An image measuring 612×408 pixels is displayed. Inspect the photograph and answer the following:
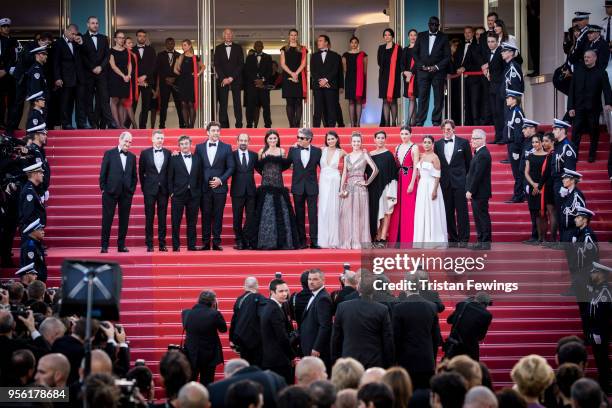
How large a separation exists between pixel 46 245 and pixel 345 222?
4.69m

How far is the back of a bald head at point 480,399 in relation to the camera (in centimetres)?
788

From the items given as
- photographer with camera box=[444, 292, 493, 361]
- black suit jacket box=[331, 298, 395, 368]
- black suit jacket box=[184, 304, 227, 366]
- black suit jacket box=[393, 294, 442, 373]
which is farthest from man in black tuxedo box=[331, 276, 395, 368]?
black suit jacket box=[184, 304, 227, 366]

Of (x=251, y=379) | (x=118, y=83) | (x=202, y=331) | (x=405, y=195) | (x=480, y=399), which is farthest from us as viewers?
(x=118, y=83)

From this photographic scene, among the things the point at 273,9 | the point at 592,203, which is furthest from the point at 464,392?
the point at 273,9

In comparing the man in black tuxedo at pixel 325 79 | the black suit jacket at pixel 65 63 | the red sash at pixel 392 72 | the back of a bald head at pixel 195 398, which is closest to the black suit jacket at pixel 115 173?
the black suit jacket at pixel 65 63

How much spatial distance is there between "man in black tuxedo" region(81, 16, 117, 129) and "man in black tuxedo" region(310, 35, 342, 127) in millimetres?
3647

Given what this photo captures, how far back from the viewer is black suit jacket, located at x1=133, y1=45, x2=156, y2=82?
877 inches

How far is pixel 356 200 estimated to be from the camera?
17844mm

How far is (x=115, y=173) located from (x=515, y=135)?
623cm

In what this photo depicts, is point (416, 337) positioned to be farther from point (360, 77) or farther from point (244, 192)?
point (360, 77)

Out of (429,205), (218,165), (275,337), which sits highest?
(218,165)

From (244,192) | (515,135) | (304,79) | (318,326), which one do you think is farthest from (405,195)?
(318,326)

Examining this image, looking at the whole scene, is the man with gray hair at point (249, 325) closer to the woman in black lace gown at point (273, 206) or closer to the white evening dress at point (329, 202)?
the woman in black lace gown at point (273, 206)

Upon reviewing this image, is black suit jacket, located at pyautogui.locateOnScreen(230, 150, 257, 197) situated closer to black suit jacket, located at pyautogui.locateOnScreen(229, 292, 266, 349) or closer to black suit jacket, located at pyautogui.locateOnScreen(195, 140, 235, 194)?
black suit jacket, located at pyautogui.locateOnScreen(195, 140, 235, 194)
